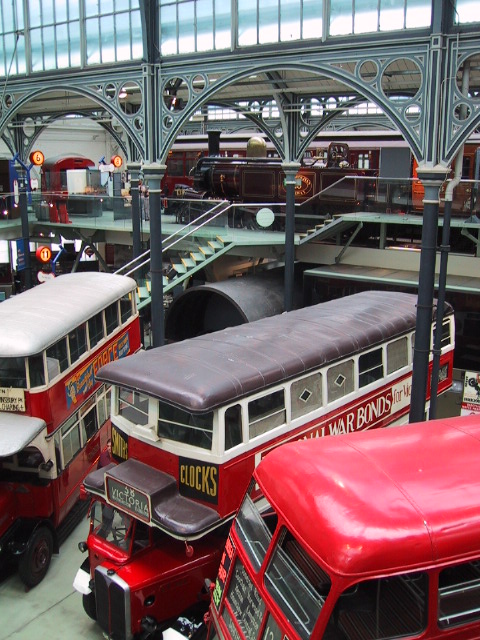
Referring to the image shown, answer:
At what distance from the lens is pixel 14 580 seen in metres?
8.82

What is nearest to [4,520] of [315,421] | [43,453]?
[43,453]

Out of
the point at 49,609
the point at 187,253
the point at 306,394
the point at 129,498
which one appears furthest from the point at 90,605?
the point at 187,253

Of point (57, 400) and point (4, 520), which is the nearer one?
point (4, 520)

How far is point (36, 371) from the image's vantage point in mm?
8609

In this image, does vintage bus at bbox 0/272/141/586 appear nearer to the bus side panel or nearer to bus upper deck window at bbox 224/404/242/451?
the bus side panel

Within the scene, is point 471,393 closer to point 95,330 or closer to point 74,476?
point 95,330

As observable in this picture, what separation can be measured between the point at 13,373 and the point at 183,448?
2732mm

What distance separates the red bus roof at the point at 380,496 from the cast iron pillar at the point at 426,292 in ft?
14.4

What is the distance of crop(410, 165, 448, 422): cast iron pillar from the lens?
400 inches

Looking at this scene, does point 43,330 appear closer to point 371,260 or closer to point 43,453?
point 43,453

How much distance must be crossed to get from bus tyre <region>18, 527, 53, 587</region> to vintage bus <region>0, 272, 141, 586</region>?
0.04 ft

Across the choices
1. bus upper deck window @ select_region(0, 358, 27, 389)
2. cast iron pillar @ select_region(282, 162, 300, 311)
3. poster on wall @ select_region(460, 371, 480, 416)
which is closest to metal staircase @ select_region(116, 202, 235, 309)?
cast iron pillar @ select_region(282, 162, 300, 311)

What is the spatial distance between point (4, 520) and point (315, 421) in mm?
4259

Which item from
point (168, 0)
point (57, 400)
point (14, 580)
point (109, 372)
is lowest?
point (14, 580)
